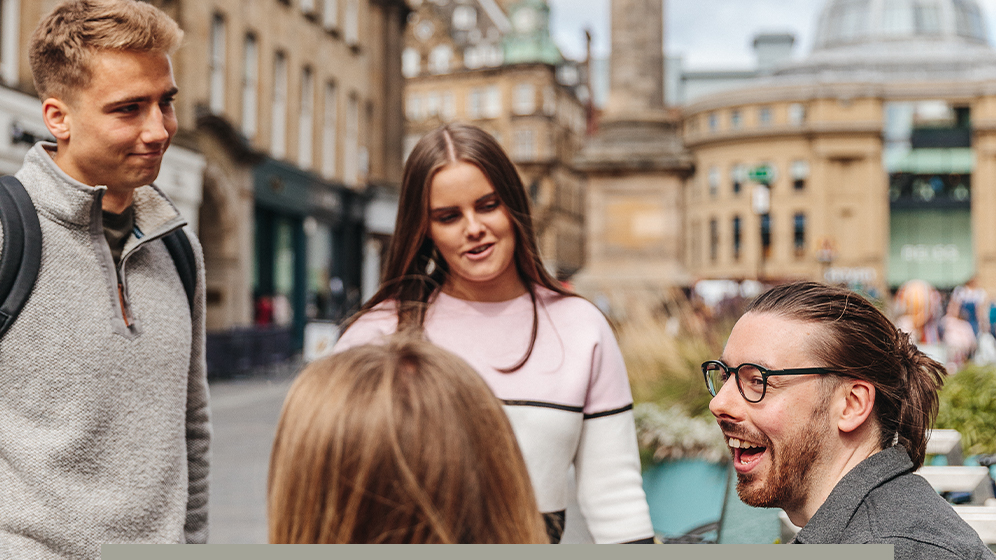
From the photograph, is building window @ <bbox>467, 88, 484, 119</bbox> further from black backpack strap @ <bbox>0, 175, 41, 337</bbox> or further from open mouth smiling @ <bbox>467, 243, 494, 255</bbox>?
black backpack strap @ <bbox>0, 175, 41, 337</bbox>

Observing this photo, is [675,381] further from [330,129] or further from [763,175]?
[330,129]

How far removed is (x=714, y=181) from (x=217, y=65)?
5862 cm

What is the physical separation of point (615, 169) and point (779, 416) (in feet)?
53.0

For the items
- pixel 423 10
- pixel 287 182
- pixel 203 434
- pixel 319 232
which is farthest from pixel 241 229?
pixel 423 10

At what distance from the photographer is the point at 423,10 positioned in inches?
3406

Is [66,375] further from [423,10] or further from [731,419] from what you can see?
[423,10]

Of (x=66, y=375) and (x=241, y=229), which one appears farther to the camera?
(x=241, y=229)

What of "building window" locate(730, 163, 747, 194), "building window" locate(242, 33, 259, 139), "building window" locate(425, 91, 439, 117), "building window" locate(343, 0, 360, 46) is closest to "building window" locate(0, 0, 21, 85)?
"building window" locate(242, 33, 259, 139)

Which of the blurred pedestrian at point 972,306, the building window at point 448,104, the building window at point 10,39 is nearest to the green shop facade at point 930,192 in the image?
the building window at point 448,104

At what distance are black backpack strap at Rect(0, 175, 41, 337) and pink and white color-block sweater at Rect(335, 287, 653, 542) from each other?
68 centimetres

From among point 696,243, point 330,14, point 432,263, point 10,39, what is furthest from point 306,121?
point 696,243

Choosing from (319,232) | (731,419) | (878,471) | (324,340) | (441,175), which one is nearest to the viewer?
(878,471)

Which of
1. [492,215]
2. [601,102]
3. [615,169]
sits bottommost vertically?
[492,215]

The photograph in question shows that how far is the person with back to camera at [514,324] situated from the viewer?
7.45 feet
